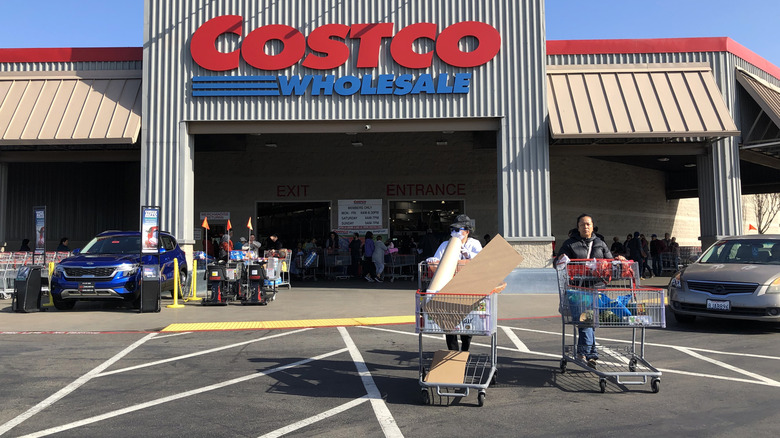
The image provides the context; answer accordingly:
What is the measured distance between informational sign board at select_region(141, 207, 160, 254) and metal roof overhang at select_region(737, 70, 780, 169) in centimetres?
1600

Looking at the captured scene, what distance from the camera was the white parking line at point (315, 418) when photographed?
15.3ft

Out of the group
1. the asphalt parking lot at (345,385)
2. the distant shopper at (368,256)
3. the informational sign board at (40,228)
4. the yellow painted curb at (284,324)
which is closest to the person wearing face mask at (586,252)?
the asphalt parking lot at (345,385)

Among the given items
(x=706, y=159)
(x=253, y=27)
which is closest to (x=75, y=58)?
(x=253, y=27)

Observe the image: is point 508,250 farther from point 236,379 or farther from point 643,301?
point 236,379

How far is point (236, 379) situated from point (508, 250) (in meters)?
3.29

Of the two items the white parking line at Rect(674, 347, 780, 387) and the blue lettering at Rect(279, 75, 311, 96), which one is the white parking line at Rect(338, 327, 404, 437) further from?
the blue lettering at Rect(279, 75, 311, 96)

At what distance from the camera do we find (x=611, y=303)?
5.89m

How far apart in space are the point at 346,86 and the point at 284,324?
7.83 metres

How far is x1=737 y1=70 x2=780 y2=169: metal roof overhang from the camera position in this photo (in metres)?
16.4

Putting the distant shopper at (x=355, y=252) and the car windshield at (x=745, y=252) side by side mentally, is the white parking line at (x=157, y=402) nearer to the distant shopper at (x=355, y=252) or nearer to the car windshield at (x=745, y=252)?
the car windshield at (x=745, y=252)

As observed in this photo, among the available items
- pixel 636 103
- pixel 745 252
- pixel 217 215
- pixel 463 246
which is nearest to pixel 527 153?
pixel 636 103

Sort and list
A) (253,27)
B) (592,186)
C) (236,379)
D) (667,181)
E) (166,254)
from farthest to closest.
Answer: (667,181) < (592,186) < (253,27) < (166,254) < (236,379)

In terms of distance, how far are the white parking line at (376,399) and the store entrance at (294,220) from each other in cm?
1544

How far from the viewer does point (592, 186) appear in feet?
84.1
